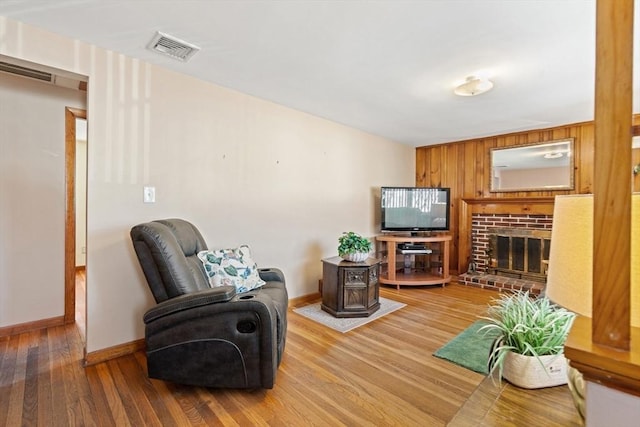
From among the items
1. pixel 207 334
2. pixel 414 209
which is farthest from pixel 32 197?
pixel 414 209

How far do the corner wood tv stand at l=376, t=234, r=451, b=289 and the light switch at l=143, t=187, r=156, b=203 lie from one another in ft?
10.1

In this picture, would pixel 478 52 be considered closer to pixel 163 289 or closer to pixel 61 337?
pixel 163 289

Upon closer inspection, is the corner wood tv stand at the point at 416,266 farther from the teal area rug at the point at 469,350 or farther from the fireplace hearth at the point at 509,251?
the teal area rug at the point at 469,350

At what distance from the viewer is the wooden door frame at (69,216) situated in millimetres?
2840

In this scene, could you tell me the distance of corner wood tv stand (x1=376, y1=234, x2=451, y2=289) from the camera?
13.9ft

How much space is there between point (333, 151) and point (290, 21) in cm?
218

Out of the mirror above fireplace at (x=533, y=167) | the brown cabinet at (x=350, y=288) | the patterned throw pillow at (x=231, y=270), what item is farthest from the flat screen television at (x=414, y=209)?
the patterned throw pillow at (x=231, y=270)

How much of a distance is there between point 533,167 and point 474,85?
8.06 ft

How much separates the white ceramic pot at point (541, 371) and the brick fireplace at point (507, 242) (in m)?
3.50

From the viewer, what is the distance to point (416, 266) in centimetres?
493

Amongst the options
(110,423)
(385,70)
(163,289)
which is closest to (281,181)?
(385,70)

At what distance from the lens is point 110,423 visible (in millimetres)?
1570

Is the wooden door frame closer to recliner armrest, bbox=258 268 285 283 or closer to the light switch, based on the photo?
the light switch

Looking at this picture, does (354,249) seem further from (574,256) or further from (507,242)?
(507,242)
